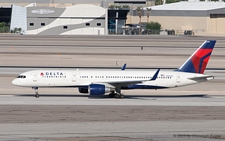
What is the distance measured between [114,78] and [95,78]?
1.73 m

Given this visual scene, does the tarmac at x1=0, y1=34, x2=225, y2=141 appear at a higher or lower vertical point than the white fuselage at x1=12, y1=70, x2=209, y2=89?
lower

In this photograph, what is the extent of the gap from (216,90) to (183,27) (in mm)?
139818

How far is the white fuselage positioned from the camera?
164 feet

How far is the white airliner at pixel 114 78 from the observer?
50.0 m

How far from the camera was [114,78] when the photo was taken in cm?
5116

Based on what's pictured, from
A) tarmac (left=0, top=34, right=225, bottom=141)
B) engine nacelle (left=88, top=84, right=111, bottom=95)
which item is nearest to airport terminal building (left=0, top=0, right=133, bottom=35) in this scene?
tarmac (left=0, top=34, right=225, bottom=141)

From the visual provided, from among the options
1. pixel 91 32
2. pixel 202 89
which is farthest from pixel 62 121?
pixel 91 32

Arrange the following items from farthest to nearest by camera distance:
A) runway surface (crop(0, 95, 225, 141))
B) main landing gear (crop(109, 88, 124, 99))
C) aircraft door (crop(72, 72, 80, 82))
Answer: main landing gear (crop(109, 88, 124, 99)), aircraft door (crop(72, 72, 80, 82)), runway surface (crop(0, 95, 225, 141))

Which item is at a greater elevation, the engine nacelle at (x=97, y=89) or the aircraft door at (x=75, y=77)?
the aircraft door at (x=75, y=77)

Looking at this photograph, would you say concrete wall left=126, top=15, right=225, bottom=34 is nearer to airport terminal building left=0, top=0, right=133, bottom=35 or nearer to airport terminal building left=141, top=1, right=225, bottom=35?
airport terminal building left=141, top=1, right=225, bottom=35

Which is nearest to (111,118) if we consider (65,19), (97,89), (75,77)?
(97,89)

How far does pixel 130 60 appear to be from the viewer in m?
89.9

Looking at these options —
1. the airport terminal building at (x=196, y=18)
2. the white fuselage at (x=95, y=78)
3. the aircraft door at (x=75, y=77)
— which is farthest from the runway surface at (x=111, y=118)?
the airport terminal building at (x=196, y=18)

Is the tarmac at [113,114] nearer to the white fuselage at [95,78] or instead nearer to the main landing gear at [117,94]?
the main landing gear at [117,94]
